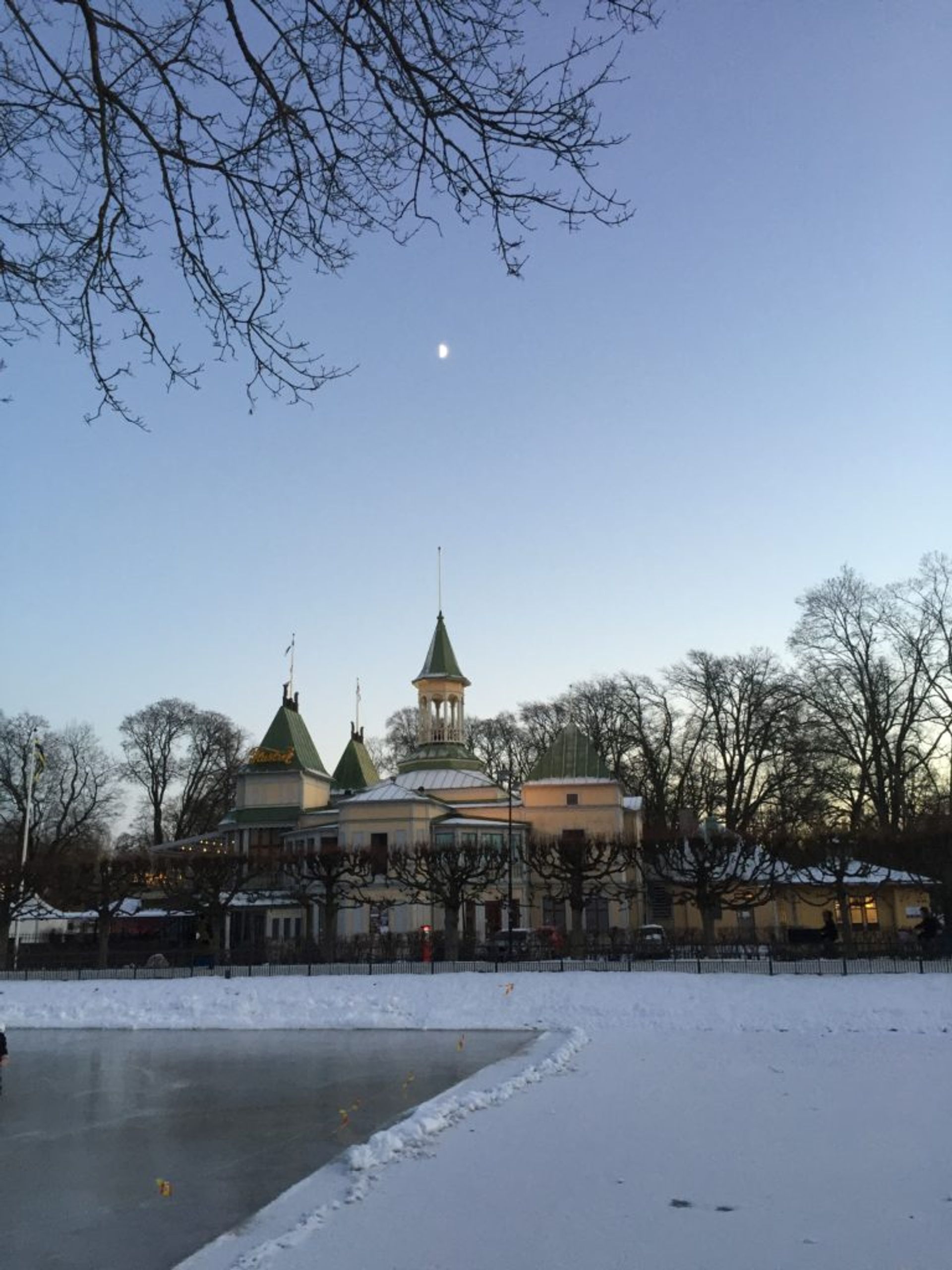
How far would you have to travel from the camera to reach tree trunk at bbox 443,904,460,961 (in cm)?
3388

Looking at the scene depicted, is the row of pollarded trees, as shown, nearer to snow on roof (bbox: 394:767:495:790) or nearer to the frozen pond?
snow on roof (bbox: 394:767:495:790)

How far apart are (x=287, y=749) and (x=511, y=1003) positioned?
35.1 meters

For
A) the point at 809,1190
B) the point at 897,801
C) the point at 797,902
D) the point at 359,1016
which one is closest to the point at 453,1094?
the point at 809,1190

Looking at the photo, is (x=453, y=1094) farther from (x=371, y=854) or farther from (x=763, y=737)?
(x=763, y=737)

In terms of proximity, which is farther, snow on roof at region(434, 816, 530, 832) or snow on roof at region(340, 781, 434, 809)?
snow on roof at region(434, 816, 530, 832)

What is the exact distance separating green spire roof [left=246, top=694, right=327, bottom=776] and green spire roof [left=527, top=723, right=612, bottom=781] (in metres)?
12.4

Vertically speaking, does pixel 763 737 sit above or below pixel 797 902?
above

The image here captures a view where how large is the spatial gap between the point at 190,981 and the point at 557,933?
1631cm

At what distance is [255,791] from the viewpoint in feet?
190

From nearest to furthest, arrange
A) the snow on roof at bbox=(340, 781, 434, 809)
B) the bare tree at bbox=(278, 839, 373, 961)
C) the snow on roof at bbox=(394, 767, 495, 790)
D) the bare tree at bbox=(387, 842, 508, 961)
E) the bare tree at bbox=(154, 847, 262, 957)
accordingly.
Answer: the bare tree at bbox=(387, 842, 508, 961) < the bare tree at bbox=(154, 847, 262, 957) < the bare tree at bbox=(278, 839, 373, 961) < the snow on roof at bbox=(340, 781, 434, 809) < the snow on roof at bbox=(394, 767, 495, 790)

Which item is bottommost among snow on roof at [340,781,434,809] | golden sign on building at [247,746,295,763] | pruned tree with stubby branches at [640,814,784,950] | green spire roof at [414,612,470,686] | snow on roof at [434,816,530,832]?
pruned tree with stubby branches at [640,814,784,950]

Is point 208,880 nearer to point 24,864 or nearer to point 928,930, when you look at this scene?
point 24,864

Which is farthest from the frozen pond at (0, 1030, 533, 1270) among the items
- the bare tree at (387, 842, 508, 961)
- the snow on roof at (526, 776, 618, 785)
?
the snow on roof at (526, 776, 618, 785)

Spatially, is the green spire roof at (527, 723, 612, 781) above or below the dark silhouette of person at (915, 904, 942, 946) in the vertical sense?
above
